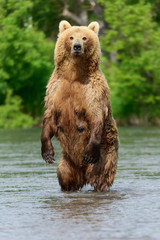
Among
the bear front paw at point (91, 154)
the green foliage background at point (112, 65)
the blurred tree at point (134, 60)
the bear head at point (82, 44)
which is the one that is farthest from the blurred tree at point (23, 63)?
the bear front paw at point (91, 154)

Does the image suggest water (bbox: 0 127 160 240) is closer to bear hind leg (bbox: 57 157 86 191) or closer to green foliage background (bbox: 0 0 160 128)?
bear hind leg (bbox: 57 157 86 191)

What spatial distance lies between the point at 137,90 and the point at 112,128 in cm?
1897

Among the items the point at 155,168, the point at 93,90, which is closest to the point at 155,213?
the point at 93,90

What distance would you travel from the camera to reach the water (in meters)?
5.70

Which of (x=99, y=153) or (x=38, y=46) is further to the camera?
(x=38, y=46)

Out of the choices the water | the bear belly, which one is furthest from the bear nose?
the water

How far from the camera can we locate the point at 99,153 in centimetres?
803

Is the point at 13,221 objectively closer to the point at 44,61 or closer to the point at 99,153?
the point at 99,153

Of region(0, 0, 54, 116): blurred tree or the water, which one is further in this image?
region(0, 0, 54, 116): blurred tree

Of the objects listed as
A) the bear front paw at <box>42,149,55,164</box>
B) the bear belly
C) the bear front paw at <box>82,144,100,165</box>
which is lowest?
the bear front paw at <box>42,149,55,164</box>

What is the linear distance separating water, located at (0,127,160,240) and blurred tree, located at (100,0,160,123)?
15.0m

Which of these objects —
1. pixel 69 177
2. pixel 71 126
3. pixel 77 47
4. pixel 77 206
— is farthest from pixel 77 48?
pixel 77 206

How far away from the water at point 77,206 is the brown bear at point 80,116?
0.78 ft

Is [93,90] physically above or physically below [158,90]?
above
